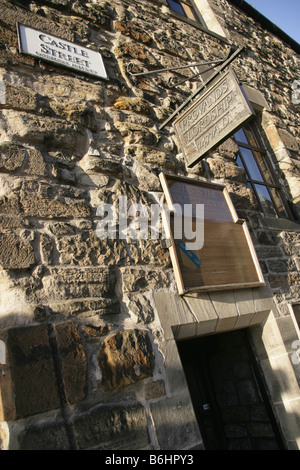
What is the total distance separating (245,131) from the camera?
402 cm

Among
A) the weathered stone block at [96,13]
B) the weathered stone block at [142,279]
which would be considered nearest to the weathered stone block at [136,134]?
the weathered stone block at [142,279]

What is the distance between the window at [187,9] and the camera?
454cm

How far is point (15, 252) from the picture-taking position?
158cm

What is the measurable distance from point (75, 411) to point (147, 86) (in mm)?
2587

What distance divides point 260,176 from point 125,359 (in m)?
2.76

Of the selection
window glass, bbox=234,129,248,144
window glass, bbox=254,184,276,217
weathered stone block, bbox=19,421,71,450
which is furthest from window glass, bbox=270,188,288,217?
weathered stone block, bbox=19,421,71,450

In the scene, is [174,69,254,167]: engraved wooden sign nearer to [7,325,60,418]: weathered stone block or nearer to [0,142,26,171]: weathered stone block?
[0,142,26,171]: weathered stone block

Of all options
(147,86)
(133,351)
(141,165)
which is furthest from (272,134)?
(133,351)

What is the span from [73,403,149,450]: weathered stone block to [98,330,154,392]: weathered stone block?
0.10m

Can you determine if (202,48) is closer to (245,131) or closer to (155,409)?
(245,131)

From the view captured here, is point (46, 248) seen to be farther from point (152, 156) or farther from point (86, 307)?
point (152, 156)

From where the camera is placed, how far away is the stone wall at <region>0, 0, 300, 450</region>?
1.41 m

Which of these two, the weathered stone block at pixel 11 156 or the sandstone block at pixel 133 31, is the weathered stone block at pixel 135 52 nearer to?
the sandstone block at pixel 133 31

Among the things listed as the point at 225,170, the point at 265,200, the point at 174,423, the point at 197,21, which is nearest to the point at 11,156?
the point at 174,423
